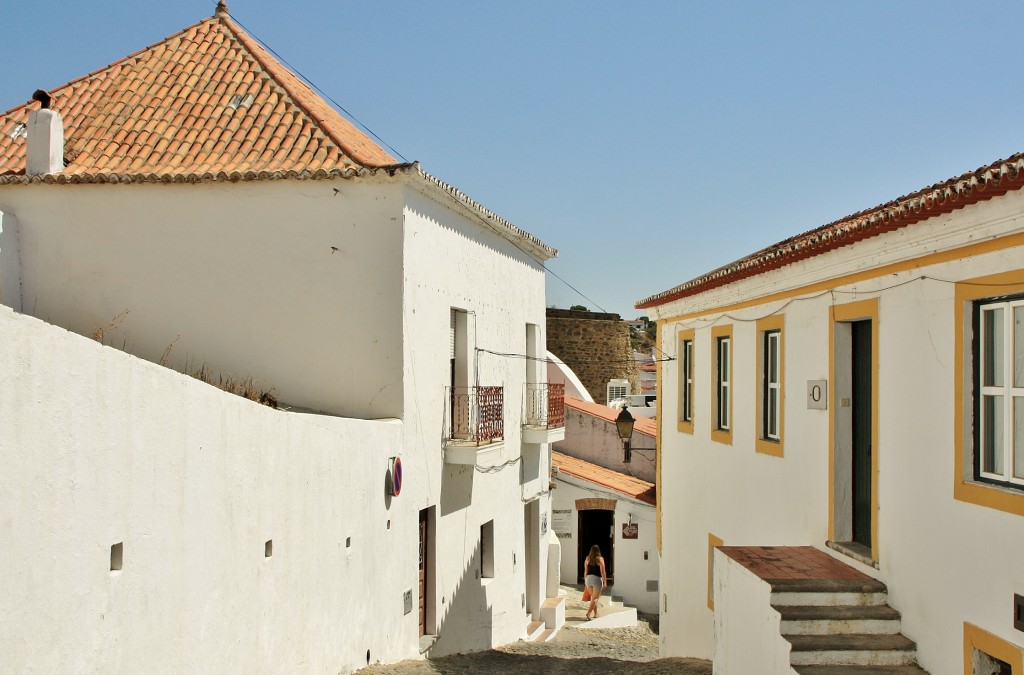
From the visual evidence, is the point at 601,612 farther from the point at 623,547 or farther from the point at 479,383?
the point at 479,383

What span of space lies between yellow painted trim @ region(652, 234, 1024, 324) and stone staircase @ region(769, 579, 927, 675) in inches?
99.4

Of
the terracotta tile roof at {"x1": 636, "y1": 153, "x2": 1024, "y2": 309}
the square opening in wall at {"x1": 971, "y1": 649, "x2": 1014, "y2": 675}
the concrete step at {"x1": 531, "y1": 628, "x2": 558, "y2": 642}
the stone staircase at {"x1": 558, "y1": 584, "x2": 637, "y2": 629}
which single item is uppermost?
the terracotta tile roof at {"x1": 636, "y1": 153, "x2": 1024, "y2": 309}

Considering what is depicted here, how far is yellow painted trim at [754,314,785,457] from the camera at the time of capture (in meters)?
10.0

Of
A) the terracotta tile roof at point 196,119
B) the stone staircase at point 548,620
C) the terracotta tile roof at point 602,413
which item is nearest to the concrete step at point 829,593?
the terracotta tile roof at point 196,119

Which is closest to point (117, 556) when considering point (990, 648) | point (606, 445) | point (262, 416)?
point (262, 416)

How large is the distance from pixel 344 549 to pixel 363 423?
1.31 meters

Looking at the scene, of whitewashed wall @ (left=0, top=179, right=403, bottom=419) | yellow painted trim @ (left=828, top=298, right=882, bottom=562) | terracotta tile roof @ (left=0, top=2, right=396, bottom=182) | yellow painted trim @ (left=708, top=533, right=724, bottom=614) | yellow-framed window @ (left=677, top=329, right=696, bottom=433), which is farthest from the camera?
yellow-framed window @ (left=677, top=329, right=696, bottom=433)

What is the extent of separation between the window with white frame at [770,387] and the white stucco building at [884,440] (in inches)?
Result: 1.0

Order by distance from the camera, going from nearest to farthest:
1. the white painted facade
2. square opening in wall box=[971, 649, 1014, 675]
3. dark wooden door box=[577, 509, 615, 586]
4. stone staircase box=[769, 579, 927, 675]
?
the white painted facade → square opening in wall box=[971, 649, 1014, 675] → stone staircase box=[769, 579, 927, 675] → dark wooden door box=[577, 509, 615, 586]

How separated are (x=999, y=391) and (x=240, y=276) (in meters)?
8.23

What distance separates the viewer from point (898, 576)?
24.5ft

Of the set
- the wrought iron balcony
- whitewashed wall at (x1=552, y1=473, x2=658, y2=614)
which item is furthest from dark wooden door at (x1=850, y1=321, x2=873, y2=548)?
whitewashed wall at (x1=552, y1=473, x2=658, y2=614)

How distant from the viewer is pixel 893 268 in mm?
7520

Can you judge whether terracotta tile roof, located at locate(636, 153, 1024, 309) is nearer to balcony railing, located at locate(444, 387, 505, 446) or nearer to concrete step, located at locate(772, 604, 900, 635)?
concrete step, located at locate(772, 604, 900, 635)
